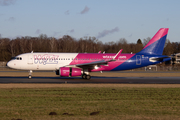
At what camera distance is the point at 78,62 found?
3281cm

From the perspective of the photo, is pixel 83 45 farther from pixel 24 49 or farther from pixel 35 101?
pixel 35 101

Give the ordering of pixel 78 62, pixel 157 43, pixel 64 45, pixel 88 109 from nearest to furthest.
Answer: pixel 88 109
pixel 78 62
pixel 157 43
pixel 64 45

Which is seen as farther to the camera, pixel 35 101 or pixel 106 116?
pixel 35 101

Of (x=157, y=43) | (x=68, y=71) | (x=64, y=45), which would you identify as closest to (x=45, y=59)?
(x=68, y=71)

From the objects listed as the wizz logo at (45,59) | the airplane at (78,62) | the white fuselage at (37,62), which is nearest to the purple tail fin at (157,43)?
the airplane at (78,62)

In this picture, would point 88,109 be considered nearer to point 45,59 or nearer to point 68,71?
point 68,71

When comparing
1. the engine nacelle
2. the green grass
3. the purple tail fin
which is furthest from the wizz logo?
the green grass

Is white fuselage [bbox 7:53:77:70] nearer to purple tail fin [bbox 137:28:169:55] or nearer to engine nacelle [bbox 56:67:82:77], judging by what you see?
engine nacelle [bbox 56:67:82:77]

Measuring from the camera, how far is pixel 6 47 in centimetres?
9638

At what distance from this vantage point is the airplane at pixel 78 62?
31356mm

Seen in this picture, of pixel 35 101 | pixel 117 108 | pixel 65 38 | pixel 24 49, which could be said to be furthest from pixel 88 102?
pixel 65 38

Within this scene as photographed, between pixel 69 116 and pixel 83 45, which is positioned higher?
pixel 83 45

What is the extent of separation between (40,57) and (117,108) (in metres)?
21.9

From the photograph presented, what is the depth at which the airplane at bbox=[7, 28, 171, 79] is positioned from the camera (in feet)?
103
